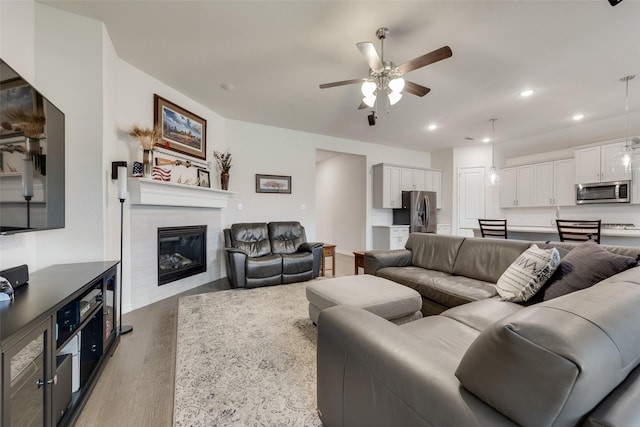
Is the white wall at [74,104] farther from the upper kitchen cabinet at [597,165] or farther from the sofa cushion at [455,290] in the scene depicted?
the upper kitchen cabinet at [597,165]

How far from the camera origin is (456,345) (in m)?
1.27

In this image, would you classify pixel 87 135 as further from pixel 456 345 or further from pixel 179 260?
pixel 456 345

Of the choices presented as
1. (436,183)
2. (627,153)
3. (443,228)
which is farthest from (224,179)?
(627,153)

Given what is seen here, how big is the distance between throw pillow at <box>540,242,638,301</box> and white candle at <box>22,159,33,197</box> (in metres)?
3.25

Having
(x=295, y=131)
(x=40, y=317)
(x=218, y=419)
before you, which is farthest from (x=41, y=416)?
(x=295, y=131)

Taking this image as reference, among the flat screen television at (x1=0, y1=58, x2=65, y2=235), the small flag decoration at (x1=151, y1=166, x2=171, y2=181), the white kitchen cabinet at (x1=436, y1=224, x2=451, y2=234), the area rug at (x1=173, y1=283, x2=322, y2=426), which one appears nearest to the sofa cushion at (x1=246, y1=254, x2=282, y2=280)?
the area rug at (x1=173, y1=283, x2=322, y2=426)

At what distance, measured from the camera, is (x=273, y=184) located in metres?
4.80

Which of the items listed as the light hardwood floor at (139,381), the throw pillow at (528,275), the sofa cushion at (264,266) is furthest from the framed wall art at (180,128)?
the throw pillow at (528,275)

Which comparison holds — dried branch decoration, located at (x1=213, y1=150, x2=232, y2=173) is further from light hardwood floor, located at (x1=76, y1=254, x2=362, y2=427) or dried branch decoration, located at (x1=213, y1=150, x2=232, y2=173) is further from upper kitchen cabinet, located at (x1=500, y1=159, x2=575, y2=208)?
upper kitchen cabinet, located at (x1=500, y1=159, x2=575, y2=208)

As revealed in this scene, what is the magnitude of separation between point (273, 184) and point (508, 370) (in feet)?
14.7

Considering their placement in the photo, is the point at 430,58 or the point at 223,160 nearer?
the point at 430,58

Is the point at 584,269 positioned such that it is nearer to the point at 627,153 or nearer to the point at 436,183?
the point at 627,153

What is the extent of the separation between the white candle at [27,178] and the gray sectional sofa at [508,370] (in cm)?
196

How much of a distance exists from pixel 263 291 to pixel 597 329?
319 cm
